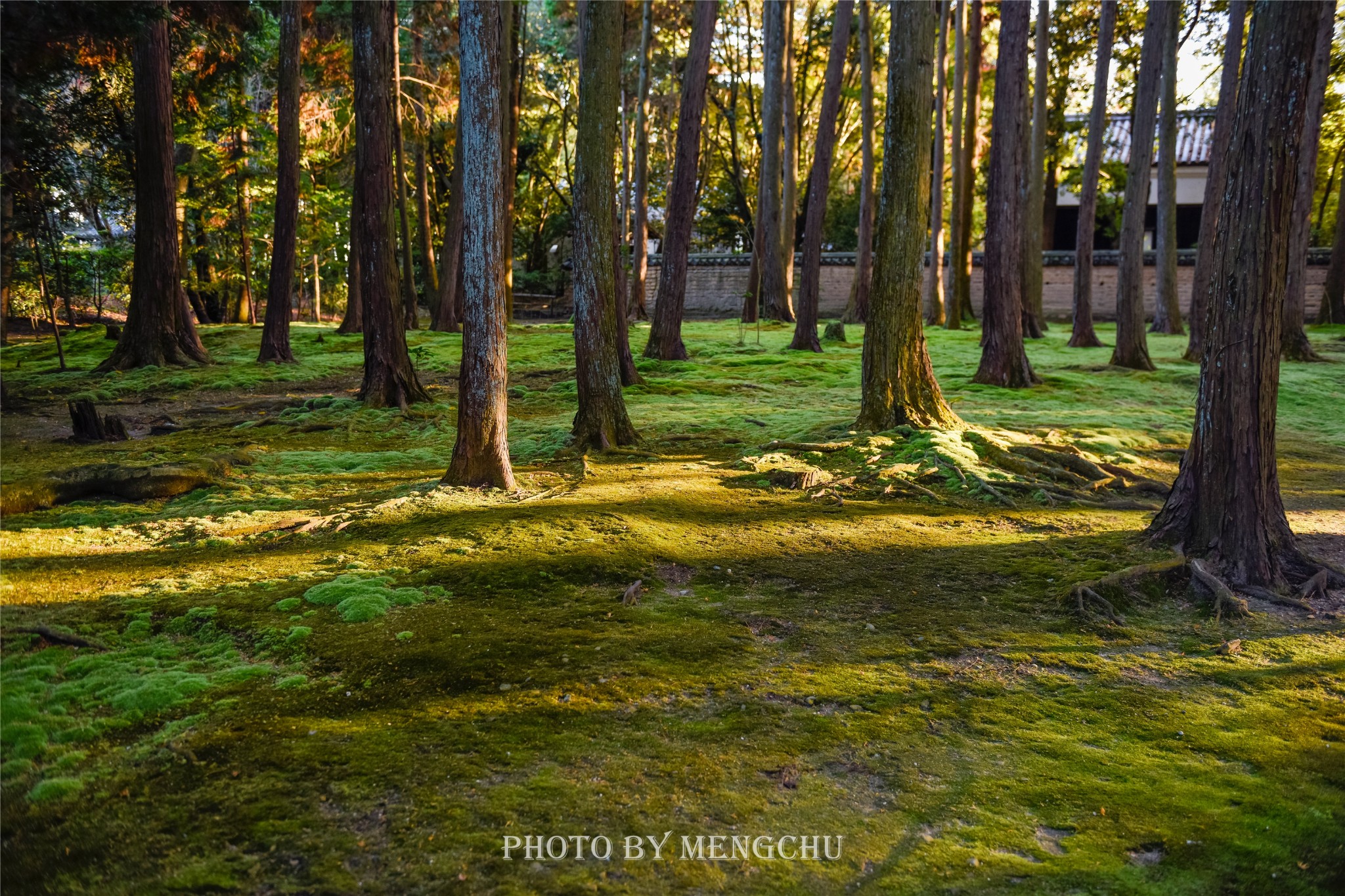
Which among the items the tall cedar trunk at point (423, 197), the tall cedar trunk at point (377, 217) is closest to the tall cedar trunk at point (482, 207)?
the tall cedar trunk at point (377, 217)

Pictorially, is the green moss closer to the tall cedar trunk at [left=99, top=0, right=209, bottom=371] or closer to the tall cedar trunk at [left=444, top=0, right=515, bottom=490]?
the tall cedar trunk at [left=444, top=0, right=515, bottom=490]

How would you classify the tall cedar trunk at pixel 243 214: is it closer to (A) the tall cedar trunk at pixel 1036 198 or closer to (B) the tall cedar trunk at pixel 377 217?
(B) the tall cedar trunk at pixel 377 217

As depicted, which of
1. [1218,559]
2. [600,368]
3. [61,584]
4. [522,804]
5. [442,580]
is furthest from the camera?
[600,368]

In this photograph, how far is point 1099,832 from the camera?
270 cm

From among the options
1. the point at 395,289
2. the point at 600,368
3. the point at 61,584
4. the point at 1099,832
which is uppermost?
the point at 395,289

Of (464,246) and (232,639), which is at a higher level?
(464,246)

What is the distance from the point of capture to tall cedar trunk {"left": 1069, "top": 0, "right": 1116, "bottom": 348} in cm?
1573

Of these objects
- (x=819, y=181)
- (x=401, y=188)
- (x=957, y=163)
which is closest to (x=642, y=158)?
(x=819, y=181)

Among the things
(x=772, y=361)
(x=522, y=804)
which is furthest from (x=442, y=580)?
(x=772, y=361)

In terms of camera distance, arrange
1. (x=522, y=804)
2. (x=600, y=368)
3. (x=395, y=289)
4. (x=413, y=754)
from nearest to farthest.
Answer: (x=522, y=804)
(x=413, y=754)
(x=600, y=368)
(x=395, y=289)

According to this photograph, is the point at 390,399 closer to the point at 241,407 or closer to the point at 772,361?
the point at 241,407

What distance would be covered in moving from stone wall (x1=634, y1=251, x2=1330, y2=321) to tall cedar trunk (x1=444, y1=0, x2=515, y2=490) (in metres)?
19.2

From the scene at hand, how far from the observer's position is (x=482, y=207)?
5.82 metres

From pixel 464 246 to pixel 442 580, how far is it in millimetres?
2439
